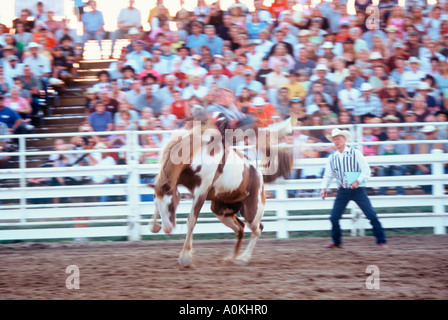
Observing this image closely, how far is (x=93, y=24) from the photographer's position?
10289 millimetres

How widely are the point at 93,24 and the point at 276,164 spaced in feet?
17.6

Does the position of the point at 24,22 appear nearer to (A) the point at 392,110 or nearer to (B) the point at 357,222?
(A) the point at 392,110

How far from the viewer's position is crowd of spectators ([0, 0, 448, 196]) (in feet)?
27.9

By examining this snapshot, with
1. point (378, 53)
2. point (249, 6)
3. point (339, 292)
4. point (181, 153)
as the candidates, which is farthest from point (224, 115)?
point (249, 6)

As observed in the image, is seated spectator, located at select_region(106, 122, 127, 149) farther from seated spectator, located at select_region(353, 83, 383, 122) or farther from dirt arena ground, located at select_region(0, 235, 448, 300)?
seated spectator, located at select_region(353, 83, 383, 122)

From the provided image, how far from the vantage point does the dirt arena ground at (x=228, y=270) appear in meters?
4.67

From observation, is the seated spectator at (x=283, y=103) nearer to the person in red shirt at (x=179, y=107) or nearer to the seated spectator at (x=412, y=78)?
the person in red shirt at (x=179, y=107)

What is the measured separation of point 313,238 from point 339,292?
2952 mm

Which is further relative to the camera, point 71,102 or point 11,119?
point 71,102

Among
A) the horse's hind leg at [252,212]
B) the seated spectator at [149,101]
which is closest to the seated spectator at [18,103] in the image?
the seated spectator at [149,101]

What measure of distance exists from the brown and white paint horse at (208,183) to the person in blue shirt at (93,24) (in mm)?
5402

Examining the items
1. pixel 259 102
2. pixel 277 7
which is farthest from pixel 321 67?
pixel 277 7

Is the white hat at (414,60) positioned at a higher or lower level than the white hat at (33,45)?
lower

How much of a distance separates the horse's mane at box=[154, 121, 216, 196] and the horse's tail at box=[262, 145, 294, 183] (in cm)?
113
